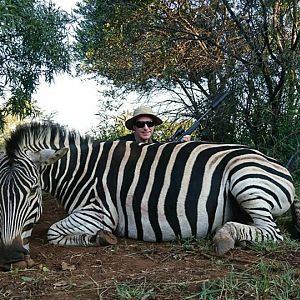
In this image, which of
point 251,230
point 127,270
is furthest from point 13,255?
point 251,230

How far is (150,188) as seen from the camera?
11.6 ft

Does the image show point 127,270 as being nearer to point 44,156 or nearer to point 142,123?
point 44,156

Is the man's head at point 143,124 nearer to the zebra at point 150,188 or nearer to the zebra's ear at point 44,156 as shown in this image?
the zebra at point 150,188

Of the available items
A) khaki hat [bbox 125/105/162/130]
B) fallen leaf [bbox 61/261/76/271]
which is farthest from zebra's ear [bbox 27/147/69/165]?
khaki hat [bbox 125/105/162/130]

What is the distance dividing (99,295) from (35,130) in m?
1.87

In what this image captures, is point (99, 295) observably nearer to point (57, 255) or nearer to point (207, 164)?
point (57, 255)

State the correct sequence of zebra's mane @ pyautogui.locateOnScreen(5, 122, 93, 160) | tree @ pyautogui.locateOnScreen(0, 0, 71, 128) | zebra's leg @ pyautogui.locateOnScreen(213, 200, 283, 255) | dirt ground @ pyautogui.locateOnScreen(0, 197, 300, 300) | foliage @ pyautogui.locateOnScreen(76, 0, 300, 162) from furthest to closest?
foliage @ pyautogui.locateOnScreen(76, 0, 300, 162) → tree @ pyautogui.locateOnScreen(0, 0, 71, 128) → zebra's mane @ pyautogui.locateOnScreen(5, 122, 93, 160) → zebra's leg @ pyautogui.locateOnScreen(213, 200, 283, 255) → dirt ground @ pyautogui.locateOnScreen(0, 197, 300, 300)

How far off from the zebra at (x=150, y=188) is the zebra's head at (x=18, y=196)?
1 cm

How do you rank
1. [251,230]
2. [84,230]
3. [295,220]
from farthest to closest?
[295,220]
[84,230]
[251,230]

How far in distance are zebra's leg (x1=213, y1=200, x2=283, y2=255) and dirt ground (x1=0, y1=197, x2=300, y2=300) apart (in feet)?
0.27

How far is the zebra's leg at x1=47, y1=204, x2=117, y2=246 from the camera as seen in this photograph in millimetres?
3316

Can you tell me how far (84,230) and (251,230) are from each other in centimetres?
120

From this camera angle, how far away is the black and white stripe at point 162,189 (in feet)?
11.0

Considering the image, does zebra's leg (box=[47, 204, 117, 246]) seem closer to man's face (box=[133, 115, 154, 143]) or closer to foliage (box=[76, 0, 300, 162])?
man's face (box=[133, 115, 154, 143])
